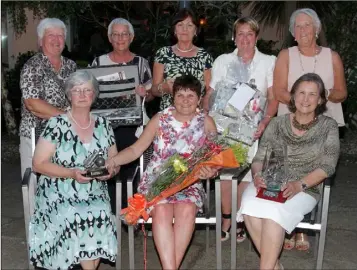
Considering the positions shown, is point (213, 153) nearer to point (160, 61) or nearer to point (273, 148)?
point (273, 148)

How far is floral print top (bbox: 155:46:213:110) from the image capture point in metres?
4.84

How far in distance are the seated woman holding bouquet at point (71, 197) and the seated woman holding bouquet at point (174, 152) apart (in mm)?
250

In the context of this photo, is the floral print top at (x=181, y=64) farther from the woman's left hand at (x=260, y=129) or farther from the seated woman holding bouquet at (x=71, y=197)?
the seated woman holding bouquet at (x=71, y=197)

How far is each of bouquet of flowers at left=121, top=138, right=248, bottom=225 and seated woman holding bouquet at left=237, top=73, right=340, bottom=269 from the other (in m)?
0.33

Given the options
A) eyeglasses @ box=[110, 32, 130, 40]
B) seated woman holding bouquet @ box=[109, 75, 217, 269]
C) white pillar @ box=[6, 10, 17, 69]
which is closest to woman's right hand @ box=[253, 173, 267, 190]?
seated woman holding bouquet @ box=[109, 75, 217, 269]

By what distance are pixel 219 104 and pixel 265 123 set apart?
41 centimetres

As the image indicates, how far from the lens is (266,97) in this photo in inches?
186

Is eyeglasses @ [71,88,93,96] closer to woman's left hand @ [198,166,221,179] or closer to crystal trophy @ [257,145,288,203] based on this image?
woman's left hand @ [198,166,221,179]

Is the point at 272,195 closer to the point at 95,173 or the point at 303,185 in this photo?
the point at 303,185

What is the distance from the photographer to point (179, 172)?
4004mm

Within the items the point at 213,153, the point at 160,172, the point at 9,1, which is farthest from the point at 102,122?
the point at 9,1

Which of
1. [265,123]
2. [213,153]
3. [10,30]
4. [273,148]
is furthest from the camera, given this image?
[10,30]

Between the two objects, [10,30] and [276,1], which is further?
[10,30]

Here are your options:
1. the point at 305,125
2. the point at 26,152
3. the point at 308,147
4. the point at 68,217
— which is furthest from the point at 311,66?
the point at 26,152
